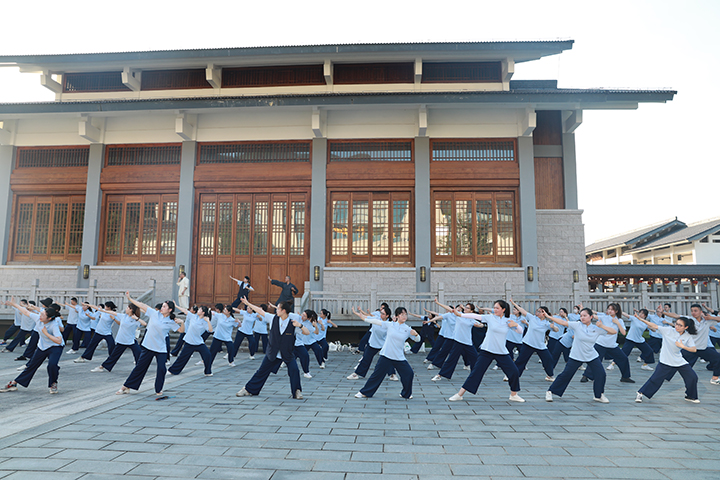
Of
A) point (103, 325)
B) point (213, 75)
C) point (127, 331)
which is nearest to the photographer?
point (127, 331)

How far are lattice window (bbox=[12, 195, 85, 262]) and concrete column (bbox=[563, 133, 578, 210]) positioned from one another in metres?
17.0

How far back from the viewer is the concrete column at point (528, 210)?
47.7ft

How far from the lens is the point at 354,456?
427 centimetres

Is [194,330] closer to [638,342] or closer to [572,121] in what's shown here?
[638,342]

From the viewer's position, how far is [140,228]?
15.6 meters

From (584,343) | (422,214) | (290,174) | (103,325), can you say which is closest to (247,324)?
(103,325)

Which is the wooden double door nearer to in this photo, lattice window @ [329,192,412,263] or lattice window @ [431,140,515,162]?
lattice window @ [329,192,412,263]

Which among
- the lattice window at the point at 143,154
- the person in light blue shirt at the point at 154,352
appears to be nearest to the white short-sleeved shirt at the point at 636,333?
the person in light blue shirt at the point at 154,352

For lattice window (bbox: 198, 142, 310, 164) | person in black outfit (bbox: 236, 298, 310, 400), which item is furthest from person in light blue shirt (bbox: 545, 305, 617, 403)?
lattice window (bbox: 198, 142, 310, 164)

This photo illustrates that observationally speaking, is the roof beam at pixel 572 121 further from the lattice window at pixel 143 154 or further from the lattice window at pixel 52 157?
the lattice window at pixel 52 157

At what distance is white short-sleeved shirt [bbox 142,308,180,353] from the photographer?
7191 millimetres

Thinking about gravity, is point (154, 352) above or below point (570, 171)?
below

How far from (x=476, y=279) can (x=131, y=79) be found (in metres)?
13.8

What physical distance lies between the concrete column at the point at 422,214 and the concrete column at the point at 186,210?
7650 millimetres
